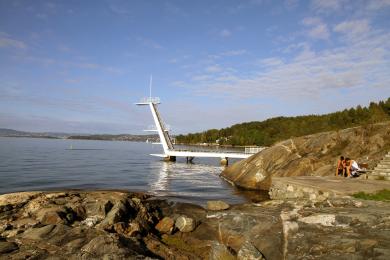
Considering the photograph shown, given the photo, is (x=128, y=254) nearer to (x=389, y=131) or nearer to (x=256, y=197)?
(x=256, y=197)

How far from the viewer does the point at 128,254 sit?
348 inches

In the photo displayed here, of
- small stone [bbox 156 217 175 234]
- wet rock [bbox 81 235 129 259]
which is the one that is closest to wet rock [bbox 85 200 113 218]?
small stone [bbox 156 217 175 234]

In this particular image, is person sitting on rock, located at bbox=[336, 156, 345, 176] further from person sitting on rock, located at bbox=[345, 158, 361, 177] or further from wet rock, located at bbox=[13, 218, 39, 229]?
wet rock, located at bbox=[13, 218, 39, 229]

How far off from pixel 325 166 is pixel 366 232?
13662 mm

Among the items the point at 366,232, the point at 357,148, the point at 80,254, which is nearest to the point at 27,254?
the point at 80,254

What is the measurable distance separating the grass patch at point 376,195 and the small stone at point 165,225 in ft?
22.2

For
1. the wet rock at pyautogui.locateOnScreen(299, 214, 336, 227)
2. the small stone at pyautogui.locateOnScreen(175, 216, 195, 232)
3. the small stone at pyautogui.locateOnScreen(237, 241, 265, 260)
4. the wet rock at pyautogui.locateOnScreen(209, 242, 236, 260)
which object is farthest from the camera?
the small stone at pyautogui.locateOnScreen(175, 216, 195, 232)

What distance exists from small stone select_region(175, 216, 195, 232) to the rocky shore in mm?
38

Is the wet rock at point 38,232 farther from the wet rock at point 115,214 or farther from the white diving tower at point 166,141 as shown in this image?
the white diving tower at point 166,141

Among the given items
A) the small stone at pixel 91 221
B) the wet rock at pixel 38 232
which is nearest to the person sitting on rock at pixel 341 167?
the small stone at pixel 91 221

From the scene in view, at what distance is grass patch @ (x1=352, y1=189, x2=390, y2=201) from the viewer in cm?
1182

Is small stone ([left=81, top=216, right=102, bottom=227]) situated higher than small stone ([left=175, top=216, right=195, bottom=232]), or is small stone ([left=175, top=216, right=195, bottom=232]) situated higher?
small stone ([left=81, top=216, right=102, bottom=227])

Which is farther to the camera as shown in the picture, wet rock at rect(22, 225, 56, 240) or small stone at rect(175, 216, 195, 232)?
small stone at rect(175, 216, 195, 232)

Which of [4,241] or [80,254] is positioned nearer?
[80,254]
